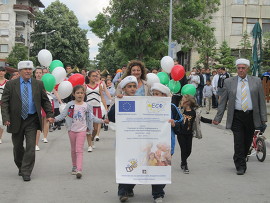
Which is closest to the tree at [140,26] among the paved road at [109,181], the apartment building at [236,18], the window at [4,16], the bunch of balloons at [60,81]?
the apartment building at [236,18]

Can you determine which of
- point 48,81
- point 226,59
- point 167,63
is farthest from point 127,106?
point 226,59

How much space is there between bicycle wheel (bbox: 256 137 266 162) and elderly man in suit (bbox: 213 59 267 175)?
1.20 metres

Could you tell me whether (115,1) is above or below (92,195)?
above

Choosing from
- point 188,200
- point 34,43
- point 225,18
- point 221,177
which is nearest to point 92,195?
point 188,200

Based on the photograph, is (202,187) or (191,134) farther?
(191,134)

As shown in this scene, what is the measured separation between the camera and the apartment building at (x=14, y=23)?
7738 cm

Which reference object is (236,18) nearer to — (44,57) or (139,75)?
(44,57)

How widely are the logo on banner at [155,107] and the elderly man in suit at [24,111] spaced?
7.67 feet

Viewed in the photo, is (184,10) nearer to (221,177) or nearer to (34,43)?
(221,177)

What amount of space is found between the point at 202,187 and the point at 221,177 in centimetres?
99

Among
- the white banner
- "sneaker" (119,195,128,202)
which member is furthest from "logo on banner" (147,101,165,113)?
"sneaker" (119,195,128,202)

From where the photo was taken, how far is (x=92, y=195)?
23.4 ft

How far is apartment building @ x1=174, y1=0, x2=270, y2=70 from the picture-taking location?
175 feet

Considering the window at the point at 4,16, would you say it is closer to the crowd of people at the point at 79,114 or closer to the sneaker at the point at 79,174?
the crowd of people at the point at 79,114
